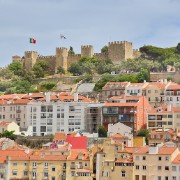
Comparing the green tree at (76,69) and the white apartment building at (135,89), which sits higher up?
the green tree at (76,69)

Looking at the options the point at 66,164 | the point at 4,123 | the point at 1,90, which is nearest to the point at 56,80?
the point at 1,90

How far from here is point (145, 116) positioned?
6912 cm

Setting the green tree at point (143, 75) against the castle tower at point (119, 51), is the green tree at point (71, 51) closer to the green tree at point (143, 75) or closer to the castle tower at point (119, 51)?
the castle tower at point (119, 51)

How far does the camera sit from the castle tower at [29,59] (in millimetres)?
102719

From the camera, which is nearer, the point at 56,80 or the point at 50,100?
the point at 50,100

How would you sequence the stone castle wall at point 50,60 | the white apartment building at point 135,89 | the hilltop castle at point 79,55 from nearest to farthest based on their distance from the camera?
the white apartment building at point 135,89, the hilltop castle at point 79,55, the stone castle wall at point 50,60

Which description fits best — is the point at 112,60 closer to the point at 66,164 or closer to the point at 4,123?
the point at 4,123

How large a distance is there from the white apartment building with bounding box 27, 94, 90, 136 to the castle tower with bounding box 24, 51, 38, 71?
1212 inches

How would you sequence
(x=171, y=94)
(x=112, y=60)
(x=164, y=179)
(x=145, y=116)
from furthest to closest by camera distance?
(x=112, y=60)
(x=171, y=94)
(x=145, y=116)
(x=164, y=179)

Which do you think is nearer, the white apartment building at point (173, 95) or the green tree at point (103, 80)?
the white apartment building at point (173, 95)

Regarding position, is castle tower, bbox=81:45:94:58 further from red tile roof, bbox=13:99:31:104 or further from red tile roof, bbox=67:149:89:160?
red tile roof, bbox=67:149:89:160

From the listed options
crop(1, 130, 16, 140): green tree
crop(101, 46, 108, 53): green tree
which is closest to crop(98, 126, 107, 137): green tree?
crop(1, 130, 16, 140): green tree

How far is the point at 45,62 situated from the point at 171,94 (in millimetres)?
32665

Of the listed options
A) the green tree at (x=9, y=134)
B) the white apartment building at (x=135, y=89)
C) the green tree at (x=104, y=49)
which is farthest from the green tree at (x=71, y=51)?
the green tree at (x=9, y=134)
